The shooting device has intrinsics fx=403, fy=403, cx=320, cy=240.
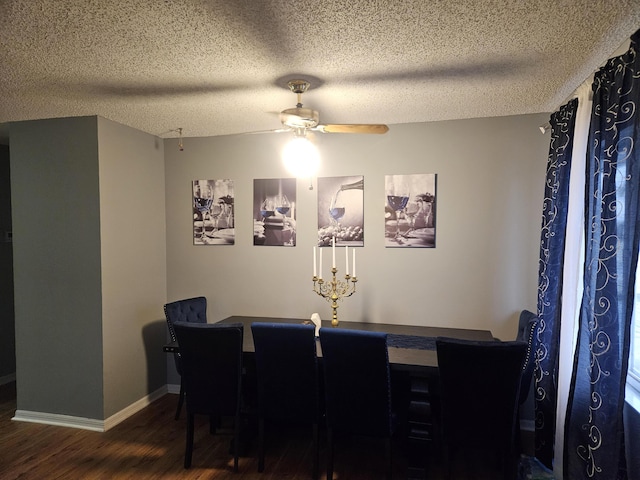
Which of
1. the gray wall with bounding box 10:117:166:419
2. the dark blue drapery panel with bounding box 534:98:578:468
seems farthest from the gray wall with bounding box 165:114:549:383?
the gray wall with bounding box 10:117:166:419

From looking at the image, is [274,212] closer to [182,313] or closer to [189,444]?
[182,313]

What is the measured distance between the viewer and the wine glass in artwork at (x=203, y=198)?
3811mm

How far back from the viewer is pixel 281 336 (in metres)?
2.42

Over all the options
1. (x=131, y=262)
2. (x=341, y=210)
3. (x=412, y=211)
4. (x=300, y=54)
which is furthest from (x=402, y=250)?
(x=131, y=262)

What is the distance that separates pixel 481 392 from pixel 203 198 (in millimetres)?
2849

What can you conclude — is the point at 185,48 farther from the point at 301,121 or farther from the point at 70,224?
the point at 70,224

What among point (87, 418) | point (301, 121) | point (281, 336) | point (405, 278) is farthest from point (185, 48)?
point (87, 418)

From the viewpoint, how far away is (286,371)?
8.11 feet

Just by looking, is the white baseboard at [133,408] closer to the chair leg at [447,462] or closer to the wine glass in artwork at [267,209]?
the wine glass in artwork at [267,209]

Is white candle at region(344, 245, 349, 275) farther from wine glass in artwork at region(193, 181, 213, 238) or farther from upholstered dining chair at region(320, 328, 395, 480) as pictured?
wine glass in artwork at region(193, 181, 213, 238)

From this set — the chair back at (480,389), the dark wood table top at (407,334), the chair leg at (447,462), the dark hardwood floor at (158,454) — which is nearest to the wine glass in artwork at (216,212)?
the dark wood table top at (407,334)

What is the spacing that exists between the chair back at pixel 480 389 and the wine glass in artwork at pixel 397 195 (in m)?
1.41

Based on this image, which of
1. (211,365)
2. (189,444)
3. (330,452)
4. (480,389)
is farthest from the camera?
(189,444)

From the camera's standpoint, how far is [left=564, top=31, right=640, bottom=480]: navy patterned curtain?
168 centimetres
